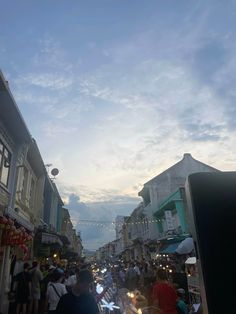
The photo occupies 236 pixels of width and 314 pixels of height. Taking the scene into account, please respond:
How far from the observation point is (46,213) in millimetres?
23016

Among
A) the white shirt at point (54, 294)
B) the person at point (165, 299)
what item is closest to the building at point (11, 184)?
the white shirt at point (54, 294)

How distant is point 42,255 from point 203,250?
66.3 feet

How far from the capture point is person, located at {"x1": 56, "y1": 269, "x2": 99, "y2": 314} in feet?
12.1

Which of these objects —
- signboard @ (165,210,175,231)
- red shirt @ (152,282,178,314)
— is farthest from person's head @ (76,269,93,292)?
signboard @ (165,210,175,231)

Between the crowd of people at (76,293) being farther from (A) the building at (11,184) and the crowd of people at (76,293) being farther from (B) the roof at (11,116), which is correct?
(B) the roof at (11,116)

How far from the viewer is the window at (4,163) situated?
429 inches

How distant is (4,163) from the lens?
37.0 ft

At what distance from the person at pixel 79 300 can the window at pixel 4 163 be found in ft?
26.1

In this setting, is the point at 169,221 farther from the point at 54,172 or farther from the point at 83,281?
the point at 83,281

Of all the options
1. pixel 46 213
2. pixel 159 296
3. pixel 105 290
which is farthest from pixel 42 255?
pixel 159 296

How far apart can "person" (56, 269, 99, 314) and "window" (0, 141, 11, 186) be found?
7.94 metres

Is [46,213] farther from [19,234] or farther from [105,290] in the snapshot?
[105,290]

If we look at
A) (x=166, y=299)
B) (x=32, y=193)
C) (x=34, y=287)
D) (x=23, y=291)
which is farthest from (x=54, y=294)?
(x=32, y=193)

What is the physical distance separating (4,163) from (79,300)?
338 inches
